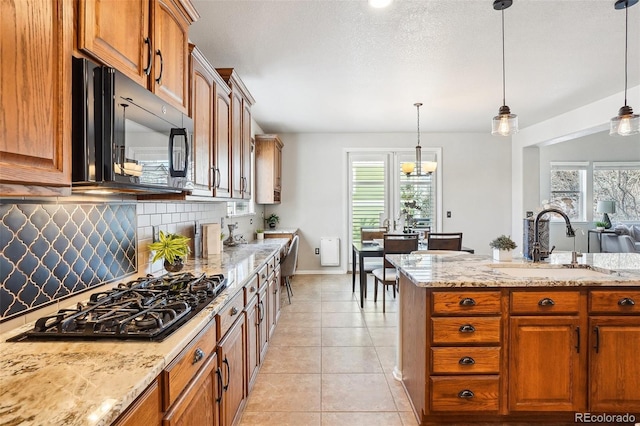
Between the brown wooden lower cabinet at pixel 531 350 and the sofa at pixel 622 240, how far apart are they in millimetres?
5570

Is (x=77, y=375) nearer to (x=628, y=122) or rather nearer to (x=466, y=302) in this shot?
(x=466, y=302)

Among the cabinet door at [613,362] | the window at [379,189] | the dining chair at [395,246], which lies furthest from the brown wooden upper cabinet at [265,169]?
the cabinet door at [613,362]

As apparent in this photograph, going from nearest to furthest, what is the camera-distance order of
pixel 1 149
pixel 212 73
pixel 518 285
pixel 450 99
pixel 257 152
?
pixel 1 149
pixel 518 285
pixel 212 73
pixel 450 99
pixel 257 152

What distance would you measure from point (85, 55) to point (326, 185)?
5.30 metres

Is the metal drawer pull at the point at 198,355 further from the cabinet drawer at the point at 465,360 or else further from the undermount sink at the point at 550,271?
the undermount sink at the point at 550,271

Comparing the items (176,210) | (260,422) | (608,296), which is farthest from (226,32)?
(608,296)

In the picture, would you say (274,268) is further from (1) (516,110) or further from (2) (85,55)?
(1) (516,110)

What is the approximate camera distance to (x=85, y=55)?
→ 1115mm

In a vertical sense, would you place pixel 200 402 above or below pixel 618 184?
below

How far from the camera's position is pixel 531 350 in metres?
1.91

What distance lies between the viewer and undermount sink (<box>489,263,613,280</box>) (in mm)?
2090

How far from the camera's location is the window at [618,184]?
728 cm

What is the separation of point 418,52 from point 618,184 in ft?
22.9

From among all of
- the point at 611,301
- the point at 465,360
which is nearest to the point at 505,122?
the point at 611,301
